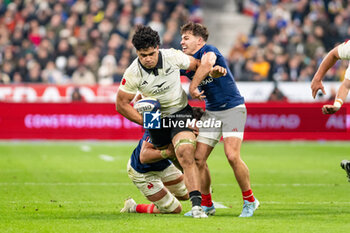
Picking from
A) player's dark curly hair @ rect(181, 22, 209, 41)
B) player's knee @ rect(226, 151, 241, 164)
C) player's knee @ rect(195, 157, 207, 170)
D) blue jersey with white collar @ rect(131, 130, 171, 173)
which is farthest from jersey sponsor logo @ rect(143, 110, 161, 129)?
player's dark curly hair @ rect(181, 22, 209, 41)

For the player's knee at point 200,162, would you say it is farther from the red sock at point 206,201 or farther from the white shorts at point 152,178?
the white shorts at point 152,178

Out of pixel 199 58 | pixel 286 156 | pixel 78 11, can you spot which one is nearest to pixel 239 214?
pixel 199 58

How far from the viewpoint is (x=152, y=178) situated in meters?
9.76

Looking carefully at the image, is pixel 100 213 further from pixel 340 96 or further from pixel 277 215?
pixel 340 96

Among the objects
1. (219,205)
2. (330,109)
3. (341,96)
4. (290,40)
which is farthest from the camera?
(290,40)

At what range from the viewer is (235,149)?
9.18 meters

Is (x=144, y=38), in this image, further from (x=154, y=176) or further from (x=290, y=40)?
(x=290, y=40)

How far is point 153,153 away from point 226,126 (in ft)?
3.27

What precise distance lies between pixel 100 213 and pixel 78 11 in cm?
1916

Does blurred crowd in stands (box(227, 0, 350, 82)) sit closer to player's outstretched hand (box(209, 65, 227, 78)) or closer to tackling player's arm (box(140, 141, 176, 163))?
tackling player's arm (box(140, 141, 176, 163))

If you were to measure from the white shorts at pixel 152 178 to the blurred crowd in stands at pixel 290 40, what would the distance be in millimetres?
15091

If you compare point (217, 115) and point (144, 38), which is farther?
point (217, 115)

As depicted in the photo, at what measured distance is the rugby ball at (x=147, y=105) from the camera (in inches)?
355

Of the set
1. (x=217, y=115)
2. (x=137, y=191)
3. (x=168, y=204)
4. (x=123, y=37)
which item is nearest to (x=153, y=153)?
(x=168, y=204)
